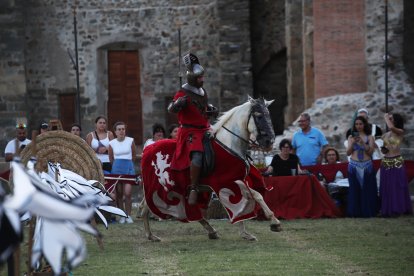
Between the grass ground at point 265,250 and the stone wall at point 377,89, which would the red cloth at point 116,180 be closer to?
the grass ground at point 265,250

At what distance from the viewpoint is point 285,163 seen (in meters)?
16.4

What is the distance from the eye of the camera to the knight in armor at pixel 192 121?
12.4m

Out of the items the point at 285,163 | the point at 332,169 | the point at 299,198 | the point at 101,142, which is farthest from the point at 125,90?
the point at 299,198

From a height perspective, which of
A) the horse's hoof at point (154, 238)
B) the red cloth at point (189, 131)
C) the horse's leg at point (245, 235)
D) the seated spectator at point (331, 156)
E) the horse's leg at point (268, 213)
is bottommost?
the horse's hoof at point (154, 238)

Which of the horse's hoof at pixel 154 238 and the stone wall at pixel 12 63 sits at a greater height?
the stone wall at pixel 12 63

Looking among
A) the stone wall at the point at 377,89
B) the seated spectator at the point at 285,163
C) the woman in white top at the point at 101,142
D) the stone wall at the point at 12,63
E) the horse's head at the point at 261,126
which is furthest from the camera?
the stone wall at the point at 12,63

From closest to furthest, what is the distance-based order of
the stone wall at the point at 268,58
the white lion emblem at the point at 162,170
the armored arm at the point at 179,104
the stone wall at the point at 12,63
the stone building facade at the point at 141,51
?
the armored arm at the point at 179,104, the white lion emblem at the point at 162,170, the stone building facade at the point at 141,51, the stone wall at the point at 268,58, the stone wall at the point at 12,63

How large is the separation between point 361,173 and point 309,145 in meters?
1.63

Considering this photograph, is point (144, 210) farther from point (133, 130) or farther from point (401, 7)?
point (133, 130)

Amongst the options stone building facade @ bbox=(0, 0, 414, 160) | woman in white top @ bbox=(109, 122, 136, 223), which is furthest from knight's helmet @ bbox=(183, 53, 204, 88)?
stone building facade @ bbox=(0, 0, 414, 160)

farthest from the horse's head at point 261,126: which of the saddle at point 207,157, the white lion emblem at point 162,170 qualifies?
the white lion emblem at point 162,170

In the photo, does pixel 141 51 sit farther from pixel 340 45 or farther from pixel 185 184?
pixel 185 184

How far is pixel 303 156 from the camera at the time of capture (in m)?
17.3

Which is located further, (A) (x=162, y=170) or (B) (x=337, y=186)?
(B) (x=337, y=186)
